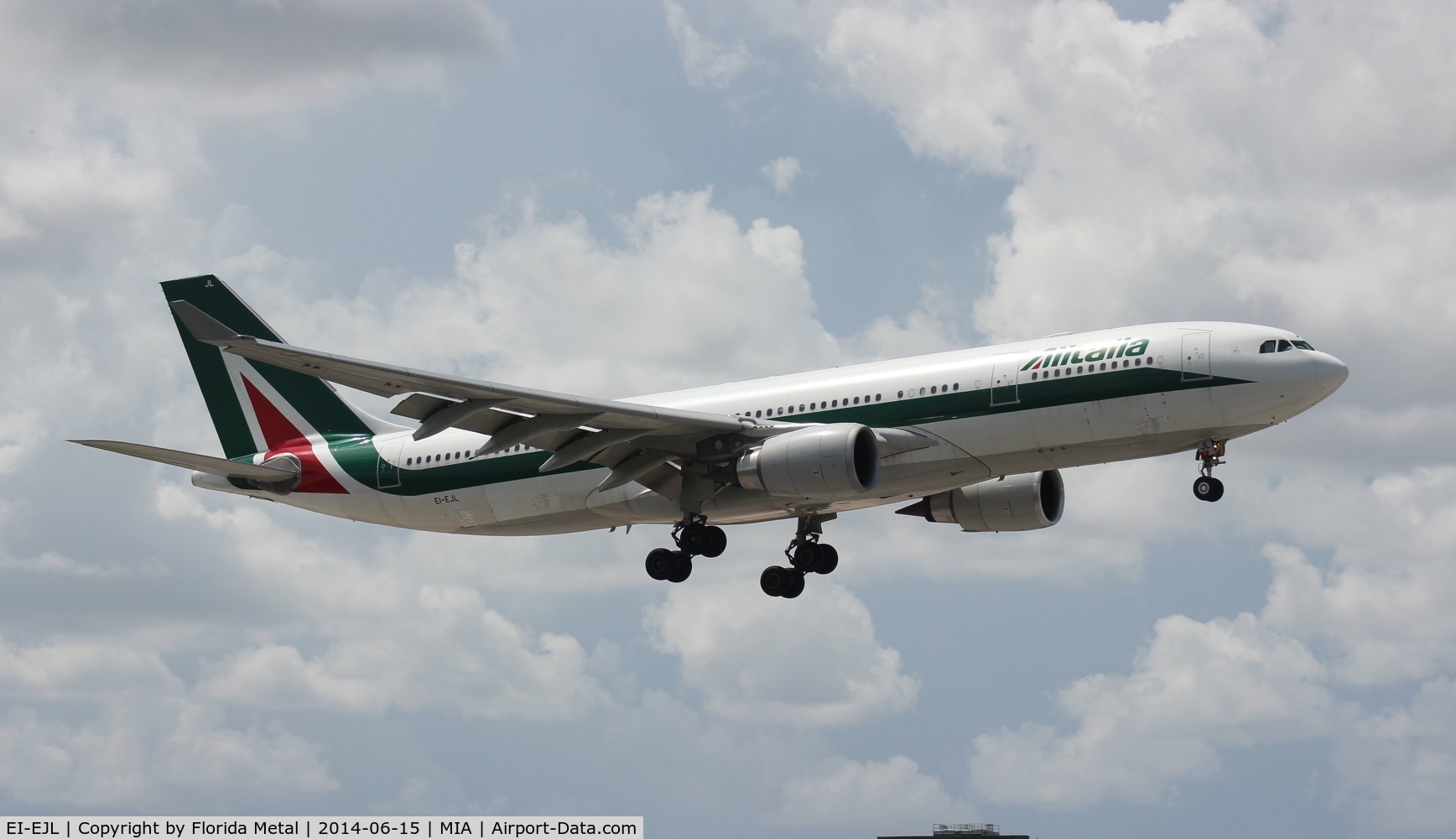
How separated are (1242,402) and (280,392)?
29.6m

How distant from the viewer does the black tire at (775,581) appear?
49.4 m

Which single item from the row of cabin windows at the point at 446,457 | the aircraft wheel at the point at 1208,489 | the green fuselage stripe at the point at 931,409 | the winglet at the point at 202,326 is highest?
the winglet at the point at 202,326

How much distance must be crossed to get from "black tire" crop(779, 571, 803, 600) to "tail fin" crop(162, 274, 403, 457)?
12903mm

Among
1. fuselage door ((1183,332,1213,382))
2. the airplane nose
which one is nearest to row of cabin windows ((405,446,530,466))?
fuselage door ((1183,332,1213,382))

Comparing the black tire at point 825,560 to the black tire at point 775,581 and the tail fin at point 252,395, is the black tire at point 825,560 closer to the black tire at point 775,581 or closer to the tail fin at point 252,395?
the black tire at point 775,581

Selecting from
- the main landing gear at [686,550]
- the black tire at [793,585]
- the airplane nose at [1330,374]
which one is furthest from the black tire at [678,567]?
the airplane nose at [1330,374]

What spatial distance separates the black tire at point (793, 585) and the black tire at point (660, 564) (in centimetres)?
480

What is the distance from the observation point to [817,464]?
4034cm

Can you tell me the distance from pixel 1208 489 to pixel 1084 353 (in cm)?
468

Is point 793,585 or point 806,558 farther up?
point 806,558

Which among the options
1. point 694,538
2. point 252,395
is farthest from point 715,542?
point 252,395

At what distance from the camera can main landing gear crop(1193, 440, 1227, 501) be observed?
40.7 meters

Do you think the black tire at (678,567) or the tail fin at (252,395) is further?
the tail fin at (252,395)

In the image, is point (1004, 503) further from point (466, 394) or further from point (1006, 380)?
point (466, 394)
